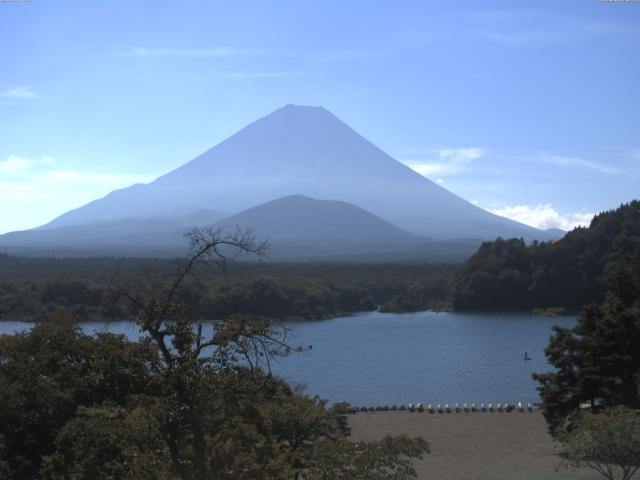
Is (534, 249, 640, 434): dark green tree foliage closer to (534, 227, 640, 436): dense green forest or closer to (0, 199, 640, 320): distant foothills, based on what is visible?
(534, 227, 640, 436): dense green forest

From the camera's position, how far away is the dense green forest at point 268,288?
3350 centimetres

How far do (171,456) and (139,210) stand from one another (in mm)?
141784

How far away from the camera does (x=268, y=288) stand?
35.9 m

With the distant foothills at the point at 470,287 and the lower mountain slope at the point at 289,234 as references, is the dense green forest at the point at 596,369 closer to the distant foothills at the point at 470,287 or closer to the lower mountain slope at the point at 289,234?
the distant foothills at the point at 470,287

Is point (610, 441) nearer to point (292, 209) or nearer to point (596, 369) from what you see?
point (596, 369)

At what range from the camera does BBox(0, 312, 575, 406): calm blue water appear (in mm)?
18781

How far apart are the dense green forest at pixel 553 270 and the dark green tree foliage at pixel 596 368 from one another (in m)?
24.5

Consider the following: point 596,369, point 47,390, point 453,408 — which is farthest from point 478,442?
point 47,390

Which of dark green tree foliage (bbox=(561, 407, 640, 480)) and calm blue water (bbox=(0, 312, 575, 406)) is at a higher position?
dark green tree foliage (bbox=(561, 407, 640, 480))

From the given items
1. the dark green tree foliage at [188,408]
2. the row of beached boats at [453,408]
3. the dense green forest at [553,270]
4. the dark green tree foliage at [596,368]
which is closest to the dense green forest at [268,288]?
the dense green forest at [553,270]

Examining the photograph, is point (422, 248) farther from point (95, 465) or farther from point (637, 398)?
point (95, 465)

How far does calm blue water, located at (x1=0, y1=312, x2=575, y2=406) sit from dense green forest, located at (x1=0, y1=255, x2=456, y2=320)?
166cm

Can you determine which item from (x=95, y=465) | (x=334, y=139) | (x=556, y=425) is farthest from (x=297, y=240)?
(x=95, y=465)

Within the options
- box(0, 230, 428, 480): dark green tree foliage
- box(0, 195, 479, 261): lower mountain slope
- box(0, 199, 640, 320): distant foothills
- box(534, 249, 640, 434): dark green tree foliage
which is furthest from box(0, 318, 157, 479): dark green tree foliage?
box(0, 195, 479, 261): lower mountain slope
